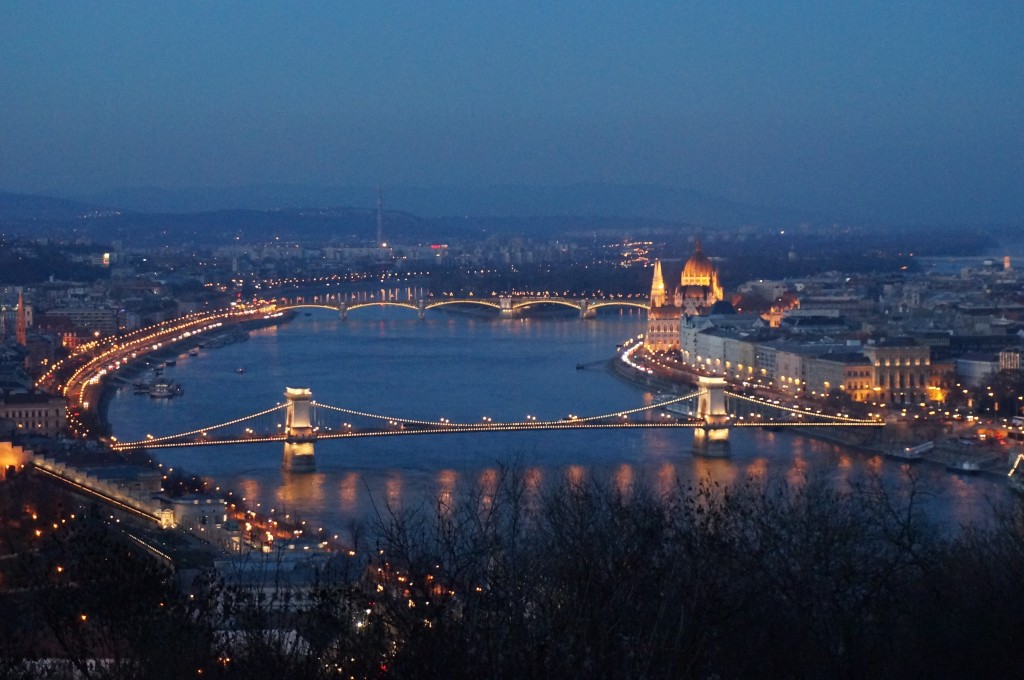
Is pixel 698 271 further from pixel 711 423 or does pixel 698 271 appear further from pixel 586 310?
pixel 711 423

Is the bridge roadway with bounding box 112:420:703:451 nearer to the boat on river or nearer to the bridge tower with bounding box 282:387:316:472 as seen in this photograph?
the bridge tower with bounding box 282:387:316:472

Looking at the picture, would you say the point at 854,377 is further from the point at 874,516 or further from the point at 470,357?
the point at 874,516

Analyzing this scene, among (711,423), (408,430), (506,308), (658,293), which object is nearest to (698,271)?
(658,293)

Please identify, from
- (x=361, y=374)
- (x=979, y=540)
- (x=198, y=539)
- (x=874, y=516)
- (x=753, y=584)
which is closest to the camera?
(x=753, y=584)

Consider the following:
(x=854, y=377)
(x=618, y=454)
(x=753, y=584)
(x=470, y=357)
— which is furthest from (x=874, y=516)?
(x=470, y=357)

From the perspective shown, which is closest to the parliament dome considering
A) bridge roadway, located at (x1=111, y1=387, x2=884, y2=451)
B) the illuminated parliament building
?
the illuminated parliament building

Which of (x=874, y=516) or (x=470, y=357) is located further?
(x=470, y=357)
